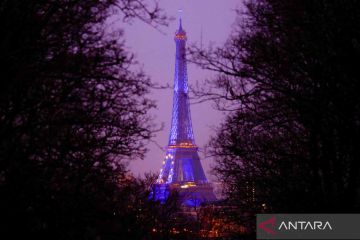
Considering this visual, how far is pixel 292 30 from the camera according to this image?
1148cm

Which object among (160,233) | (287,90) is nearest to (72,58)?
(287,90)

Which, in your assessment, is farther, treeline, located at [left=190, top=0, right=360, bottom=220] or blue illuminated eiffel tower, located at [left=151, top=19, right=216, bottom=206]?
blue illuminated eiffel tower, located at [left=151, top=19, right=216, bottom=206]

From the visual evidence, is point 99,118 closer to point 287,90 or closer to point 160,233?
point 287,90

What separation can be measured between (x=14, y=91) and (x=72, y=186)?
240 cm

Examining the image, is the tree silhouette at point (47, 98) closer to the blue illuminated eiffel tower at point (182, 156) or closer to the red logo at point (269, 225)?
the red logo at point (269, 225)

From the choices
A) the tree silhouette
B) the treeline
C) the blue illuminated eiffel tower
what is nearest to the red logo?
the treeline

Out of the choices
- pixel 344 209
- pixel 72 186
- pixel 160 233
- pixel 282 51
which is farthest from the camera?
pixel 160 233

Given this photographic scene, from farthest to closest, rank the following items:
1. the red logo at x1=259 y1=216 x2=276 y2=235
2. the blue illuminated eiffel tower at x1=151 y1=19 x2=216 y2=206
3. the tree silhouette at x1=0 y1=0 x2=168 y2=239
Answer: the blue illuminated eiffel tower at x1=151 y1=19 x2=216 y2=206
the red logo at x1=259 y1=216 x2=276 y2=235
the tree silhouette at x1=0 y1=0 x2=168 y2=239

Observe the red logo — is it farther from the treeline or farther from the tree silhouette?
the tree silhouette

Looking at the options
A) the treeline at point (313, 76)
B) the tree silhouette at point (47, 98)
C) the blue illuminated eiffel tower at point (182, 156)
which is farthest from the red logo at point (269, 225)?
the blue illuminated eiffel tower at point (182, 156)

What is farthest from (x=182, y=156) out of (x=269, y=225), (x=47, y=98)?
(x=47, y=98)

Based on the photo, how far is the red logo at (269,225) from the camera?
45.0 feet

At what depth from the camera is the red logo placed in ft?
45.0

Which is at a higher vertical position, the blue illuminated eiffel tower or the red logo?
the blue illuminated eiffel tower
